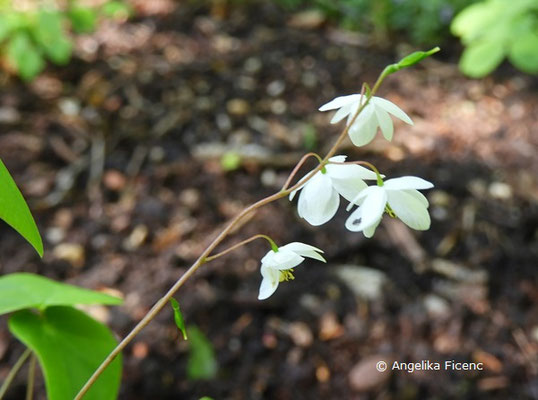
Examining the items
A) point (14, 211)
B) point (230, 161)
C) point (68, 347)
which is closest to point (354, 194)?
point (14, 211)

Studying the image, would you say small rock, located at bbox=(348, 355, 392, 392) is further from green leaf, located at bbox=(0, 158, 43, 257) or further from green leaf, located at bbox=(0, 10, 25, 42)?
green leaf, located at bbox=(0, 10, 25, 42)

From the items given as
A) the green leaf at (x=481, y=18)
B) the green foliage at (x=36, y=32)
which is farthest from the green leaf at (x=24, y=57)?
the green leaf at (x=481, y=18)

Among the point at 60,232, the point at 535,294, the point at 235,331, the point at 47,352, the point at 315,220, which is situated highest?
the point at 315,220

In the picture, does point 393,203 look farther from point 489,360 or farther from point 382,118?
point 489,360

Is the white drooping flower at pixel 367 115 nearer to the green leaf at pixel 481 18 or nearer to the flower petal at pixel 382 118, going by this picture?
the flower petal at pixel 382 118

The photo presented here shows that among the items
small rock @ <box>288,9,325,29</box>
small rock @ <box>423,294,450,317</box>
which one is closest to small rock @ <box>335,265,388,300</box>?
small rock @ <box>423,294,450,317</box>

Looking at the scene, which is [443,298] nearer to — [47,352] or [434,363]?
[434,363]

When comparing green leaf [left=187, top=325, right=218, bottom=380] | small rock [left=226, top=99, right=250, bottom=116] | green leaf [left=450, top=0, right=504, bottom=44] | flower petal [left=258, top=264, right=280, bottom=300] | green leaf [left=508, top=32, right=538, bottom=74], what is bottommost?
green leaf [left=187, top=325, right=218, bottom=380]

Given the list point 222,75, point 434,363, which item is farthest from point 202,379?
point 222,75
